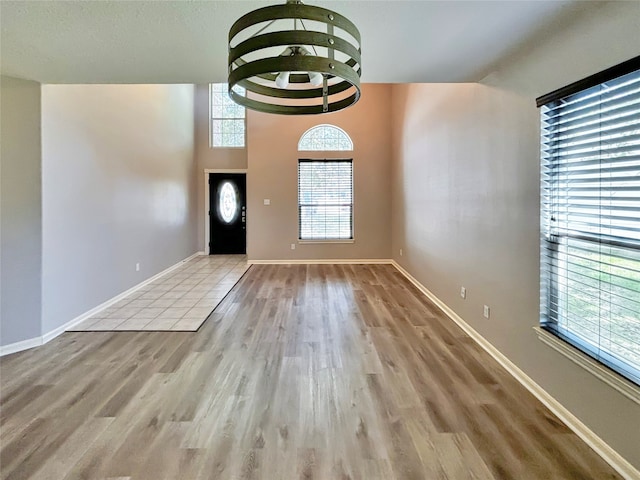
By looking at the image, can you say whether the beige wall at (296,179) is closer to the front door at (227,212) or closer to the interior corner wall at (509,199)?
the front door at (227,212)

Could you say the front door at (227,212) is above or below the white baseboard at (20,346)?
above

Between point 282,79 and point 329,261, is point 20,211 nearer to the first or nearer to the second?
point 282,79

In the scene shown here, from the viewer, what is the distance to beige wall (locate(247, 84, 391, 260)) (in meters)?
7.26

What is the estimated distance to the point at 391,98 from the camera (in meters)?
7.14

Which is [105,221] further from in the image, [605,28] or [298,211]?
[605,28]

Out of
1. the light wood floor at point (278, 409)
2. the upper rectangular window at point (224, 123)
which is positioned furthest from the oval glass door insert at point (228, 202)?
the light wood floor at point (278, 409)

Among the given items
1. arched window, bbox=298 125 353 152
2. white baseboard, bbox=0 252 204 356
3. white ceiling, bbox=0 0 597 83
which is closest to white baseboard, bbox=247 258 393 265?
arched window, bbox=298 125 353 152

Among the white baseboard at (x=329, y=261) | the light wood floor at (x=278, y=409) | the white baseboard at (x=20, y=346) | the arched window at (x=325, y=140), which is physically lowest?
the light wood floor at (x=278, y=409)

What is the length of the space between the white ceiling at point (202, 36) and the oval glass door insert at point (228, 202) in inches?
222

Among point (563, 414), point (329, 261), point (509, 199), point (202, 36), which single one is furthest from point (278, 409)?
point (329, 261)

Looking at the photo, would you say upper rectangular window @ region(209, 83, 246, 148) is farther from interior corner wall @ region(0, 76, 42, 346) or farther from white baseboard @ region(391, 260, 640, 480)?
white baseboard @ region(391, 260, 640, 480)

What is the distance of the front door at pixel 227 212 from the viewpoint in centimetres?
875

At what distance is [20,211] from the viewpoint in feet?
10.3

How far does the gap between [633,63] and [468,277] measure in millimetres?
2284
